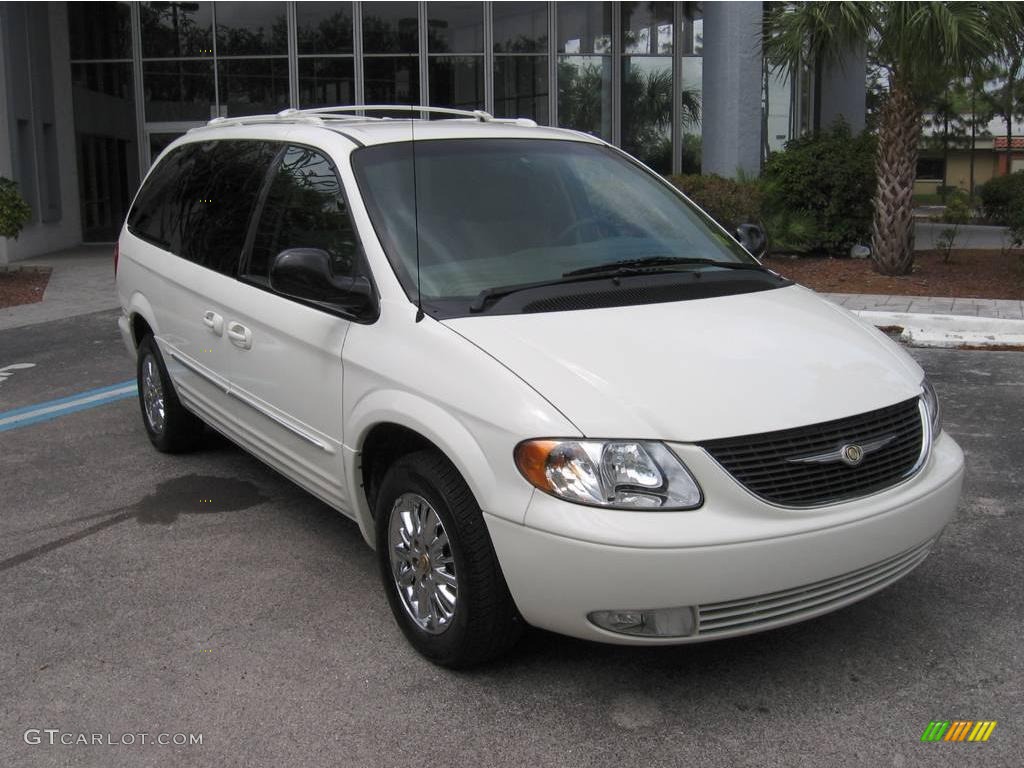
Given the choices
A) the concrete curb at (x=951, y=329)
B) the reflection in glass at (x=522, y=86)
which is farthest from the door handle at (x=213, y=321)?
the reflection in glass at (x=522, y=86)

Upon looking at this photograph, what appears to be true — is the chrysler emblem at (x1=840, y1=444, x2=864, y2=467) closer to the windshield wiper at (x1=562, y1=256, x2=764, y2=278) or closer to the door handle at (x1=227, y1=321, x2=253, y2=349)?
the windshield wiper at (x1=562, y1=256, x2=764, y2=278)

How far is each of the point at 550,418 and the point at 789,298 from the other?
4.66ft

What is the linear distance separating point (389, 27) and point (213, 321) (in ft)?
60.6

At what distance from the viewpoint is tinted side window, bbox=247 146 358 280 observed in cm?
424

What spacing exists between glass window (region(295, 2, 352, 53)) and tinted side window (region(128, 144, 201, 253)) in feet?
54.6

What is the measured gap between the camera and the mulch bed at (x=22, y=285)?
13.8 m

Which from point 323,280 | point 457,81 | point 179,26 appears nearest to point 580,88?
point 457,81

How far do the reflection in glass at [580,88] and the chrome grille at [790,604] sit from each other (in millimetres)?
20153

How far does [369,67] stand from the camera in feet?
73.3

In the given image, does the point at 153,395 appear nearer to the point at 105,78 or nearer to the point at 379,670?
the point at 379,670

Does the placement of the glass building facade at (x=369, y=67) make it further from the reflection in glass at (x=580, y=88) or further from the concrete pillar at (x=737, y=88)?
the concrete pillar at (x=737, y=88)

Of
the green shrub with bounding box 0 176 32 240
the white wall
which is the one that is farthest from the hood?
the white wall

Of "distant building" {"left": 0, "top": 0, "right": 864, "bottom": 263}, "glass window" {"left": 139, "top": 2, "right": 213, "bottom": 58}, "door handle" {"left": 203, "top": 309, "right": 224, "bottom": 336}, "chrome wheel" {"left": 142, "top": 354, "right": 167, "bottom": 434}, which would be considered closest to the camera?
"door handle" {"left": 203, "top": 309, "right": 224, "bottom": 336}

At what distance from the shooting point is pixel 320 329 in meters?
4.15
